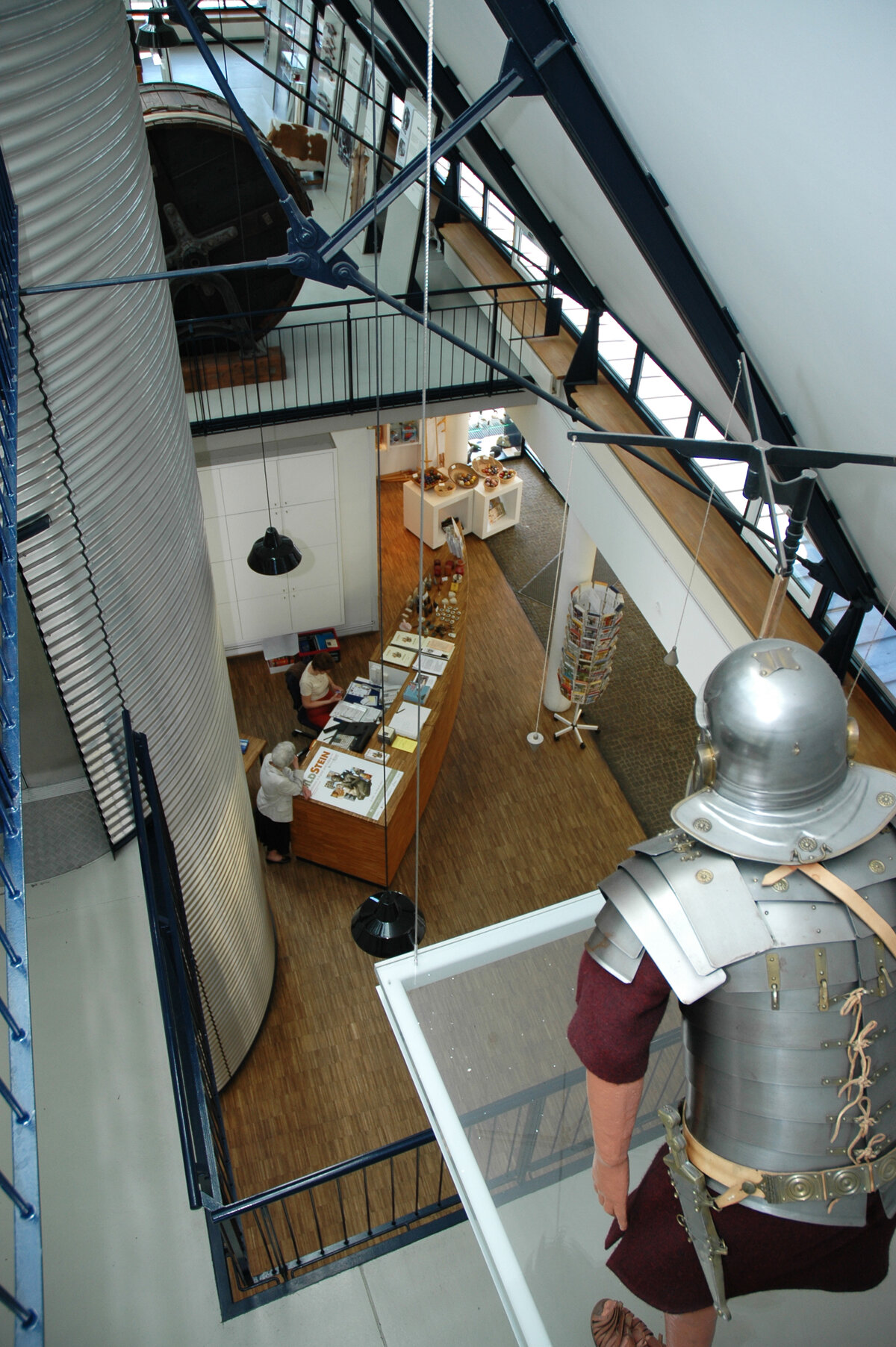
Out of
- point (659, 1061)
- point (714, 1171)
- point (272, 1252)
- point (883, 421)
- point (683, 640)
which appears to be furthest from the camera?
point (683, 640)

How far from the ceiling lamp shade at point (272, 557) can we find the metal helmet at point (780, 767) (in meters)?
5.31

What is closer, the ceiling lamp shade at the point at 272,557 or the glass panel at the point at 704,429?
the glass panel at the point at 704,429

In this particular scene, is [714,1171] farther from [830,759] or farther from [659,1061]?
[659,1061]

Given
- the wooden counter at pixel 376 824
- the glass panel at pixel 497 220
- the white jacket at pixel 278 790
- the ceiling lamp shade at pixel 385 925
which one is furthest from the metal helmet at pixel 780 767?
the glass panel at pixel 497 220

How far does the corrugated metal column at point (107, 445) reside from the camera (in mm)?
3070

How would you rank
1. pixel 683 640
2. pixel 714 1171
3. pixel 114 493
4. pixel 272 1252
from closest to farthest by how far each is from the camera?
pixel 714 1171, pixel 114 493, pixel 272 1252, pixel 683 640

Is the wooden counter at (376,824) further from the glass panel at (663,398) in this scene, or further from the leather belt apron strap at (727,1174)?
the leather belt apron strap at (727,1174)

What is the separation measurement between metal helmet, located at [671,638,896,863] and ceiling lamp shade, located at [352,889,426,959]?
3.03 meters

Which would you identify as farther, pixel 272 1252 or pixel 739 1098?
pixel 272 1252

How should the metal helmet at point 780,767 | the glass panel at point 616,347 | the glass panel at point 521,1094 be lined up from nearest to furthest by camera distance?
the metal helmet at point 780,767, the glass panel at point 521,1094, the glass panel at point 616,347

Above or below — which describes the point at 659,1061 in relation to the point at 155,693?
below

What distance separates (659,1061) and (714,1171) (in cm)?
148

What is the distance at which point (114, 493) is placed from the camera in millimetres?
3664

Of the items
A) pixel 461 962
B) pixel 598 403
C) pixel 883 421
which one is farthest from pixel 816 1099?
pixel 598 403
